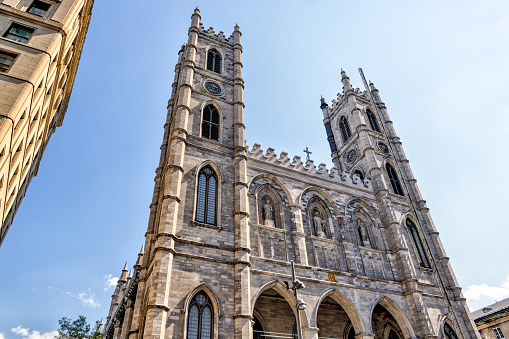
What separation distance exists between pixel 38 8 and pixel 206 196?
13.4 metres

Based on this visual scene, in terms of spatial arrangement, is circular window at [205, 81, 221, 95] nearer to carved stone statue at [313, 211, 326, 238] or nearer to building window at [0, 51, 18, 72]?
carved stone statue at [313, 211, 326, 238]

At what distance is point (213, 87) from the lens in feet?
84.8

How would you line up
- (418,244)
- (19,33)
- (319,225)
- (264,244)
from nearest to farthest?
(19,33), (264,244), (319,225), (418,244)

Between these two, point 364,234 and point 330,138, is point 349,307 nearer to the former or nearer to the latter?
point 364,234

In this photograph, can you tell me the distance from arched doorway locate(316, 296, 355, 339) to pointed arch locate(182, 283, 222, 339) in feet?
27.0

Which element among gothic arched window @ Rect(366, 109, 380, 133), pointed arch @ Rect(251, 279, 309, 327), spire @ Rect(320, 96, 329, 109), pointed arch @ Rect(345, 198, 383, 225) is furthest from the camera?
spire @ Rect(320, 96, 329, 109)

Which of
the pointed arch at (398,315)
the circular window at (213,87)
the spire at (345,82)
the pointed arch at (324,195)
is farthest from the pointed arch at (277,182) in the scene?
the spire at (345,82)

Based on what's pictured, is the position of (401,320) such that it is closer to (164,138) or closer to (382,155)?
(382,155)

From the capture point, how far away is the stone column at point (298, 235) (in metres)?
20.1

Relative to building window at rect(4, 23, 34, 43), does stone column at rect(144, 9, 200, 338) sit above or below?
below

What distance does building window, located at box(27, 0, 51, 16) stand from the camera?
681 inches

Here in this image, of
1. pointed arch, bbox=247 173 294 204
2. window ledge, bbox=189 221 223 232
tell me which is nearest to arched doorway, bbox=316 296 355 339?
pointed arch, bbox=247 173 294 204

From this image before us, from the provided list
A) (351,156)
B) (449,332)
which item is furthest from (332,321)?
(351,156)

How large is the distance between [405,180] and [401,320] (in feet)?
45.9
